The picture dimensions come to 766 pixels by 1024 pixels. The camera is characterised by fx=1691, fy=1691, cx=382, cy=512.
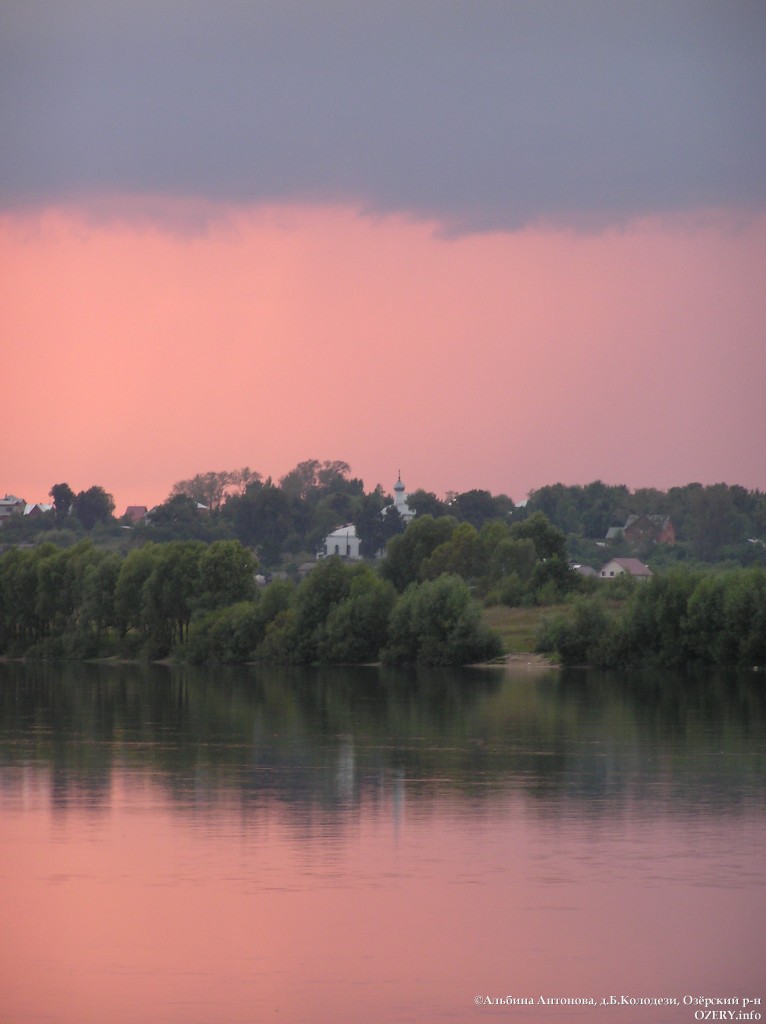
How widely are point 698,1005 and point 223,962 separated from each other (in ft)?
15.3

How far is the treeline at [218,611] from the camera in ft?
313

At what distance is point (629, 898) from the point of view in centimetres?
1947

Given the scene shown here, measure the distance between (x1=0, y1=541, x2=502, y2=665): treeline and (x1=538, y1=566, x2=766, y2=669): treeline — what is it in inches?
263

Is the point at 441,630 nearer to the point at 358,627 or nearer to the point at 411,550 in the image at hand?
the point at 358,627

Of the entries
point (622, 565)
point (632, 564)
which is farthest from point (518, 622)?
point (632, 564)

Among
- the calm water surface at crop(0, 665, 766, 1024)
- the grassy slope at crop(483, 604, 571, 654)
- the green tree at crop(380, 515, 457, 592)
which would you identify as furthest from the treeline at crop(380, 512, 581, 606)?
the calm water surface at crop(0, 665, 766, 1024)

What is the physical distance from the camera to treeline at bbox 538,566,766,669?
82.3 m

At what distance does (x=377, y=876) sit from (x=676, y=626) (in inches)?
2645

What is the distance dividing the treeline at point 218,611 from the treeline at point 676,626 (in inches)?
263

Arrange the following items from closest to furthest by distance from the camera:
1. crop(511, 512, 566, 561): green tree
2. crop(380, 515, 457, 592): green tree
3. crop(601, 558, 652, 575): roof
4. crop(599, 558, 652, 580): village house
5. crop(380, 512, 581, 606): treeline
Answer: crop(380, 512, 581, 606): treeline
crop(511, 512, 566, 561): green tree
crop(380, 515, 457, 592): green tree
crop(599, 558, 652, 580): village house
crop(601, 558, 652, 575): roof

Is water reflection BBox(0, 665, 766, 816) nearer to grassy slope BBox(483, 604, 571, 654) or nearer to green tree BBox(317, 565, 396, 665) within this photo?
grassy slope BBox(483, 604, 571, 654)

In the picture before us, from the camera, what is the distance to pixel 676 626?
86375 mm

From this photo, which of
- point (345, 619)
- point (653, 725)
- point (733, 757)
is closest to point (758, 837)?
point (733, 757)

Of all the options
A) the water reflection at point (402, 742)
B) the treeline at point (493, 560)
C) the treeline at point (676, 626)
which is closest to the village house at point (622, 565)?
the treeline at point (493, 560)
